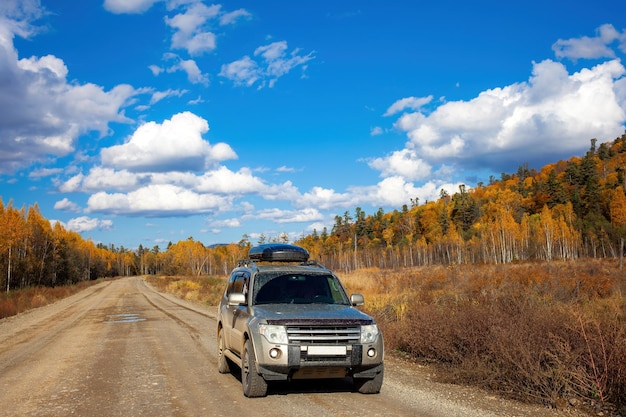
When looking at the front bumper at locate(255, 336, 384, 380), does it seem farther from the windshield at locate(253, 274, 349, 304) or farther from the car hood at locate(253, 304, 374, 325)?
the windshield at locate(253, 274, 349, 304)

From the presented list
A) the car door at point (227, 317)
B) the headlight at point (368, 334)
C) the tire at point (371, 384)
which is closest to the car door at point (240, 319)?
the car door at point (227, 317)

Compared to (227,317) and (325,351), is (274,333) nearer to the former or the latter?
(325,351)

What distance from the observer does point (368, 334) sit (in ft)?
21.9

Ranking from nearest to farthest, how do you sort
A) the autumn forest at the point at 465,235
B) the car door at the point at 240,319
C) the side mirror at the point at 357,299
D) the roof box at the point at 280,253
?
1. the car door at the point at 240,319
2. the side mirror at the point at 357,299
3. the roof box at the point at 280,253
4. the autumn forest at the point at 465,235

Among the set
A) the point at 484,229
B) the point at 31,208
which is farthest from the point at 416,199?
the point at 31,208

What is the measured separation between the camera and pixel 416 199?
199 metres

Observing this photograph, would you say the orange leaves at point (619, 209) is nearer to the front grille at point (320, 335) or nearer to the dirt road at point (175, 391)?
the dirt road at point (175, 391)

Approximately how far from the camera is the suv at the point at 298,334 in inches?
252

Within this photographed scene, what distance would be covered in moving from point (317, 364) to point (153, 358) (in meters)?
5.81

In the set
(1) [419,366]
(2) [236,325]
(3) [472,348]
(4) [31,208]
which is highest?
(4) [31,208]

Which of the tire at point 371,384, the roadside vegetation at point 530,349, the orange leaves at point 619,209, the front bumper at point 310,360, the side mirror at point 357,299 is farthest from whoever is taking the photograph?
the orange leaves at point 619,209

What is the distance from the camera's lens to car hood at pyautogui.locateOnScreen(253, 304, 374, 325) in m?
6.55

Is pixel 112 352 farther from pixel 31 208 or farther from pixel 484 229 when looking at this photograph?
pixel 484 229

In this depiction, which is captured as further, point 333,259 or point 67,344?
point 333,259
